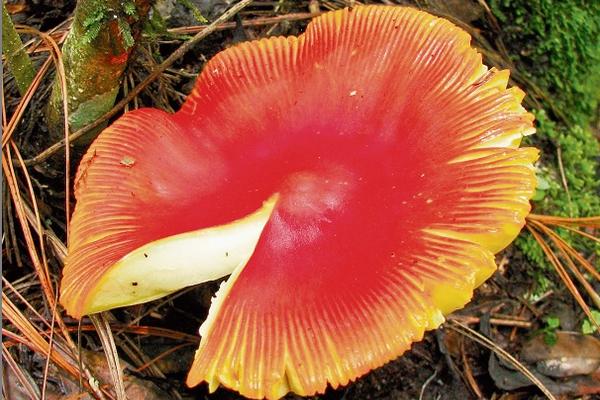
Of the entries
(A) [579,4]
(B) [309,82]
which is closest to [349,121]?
(B) [309,82]

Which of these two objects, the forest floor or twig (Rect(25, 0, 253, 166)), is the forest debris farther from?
twig (Rect(25, 0, 253, 166))

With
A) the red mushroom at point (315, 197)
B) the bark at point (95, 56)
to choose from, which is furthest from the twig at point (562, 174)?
the bark at point (95, 56)

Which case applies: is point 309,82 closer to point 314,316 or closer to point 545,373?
point 314,316

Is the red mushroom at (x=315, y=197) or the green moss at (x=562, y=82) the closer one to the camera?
the red mushroom at (x=315, y=197)

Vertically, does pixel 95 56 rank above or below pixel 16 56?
above

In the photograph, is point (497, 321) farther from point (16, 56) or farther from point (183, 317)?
point (16, 56)

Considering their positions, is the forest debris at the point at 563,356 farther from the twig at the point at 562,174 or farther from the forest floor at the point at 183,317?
the twig at the point at 562,174

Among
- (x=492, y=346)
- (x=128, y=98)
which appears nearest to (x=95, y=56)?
(x=128, y=98)
